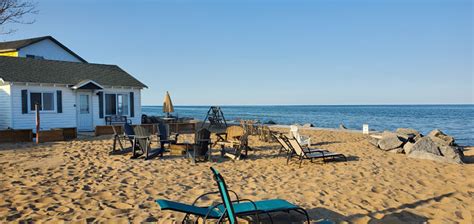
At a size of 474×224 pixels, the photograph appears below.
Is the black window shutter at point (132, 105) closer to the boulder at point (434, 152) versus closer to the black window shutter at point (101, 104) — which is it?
the black window shutter at point (101, 104)

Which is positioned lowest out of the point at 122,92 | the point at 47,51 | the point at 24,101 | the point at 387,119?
the point at 387,119

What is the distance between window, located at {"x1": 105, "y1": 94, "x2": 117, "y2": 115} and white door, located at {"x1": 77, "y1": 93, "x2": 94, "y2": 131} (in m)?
0.91

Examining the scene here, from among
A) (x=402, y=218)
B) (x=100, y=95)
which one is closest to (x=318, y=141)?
(x=402, y=218)

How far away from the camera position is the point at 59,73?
60.1 ft

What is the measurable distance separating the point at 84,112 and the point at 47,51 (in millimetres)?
11619

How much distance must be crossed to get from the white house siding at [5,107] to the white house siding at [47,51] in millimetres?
10422

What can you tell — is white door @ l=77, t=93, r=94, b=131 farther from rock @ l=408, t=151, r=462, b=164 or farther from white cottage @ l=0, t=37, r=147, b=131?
rock @ l=408, t=151, r=462, b=164

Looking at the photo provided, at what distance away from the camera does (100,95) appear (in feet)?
61.0

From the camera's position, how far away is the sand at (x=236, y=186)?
4930mm

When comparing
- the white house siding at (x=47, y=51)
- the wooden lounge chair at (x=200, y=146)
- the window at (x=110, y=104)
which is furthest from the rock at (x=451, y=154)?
the white house siding at (x=47, y=51)

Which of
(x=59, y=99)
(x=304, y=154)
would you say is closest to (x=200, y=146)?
(x=304, y=154)

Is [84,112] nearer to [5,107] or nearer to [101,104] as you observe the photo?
[101,104]

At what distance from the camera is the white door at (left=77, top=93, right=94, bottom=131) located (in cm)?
1792

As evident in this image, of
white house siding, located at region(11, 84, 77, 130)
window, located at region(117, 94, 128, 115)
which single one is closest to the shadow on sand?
white house siding, located at region(11, 84, 77, 130)
